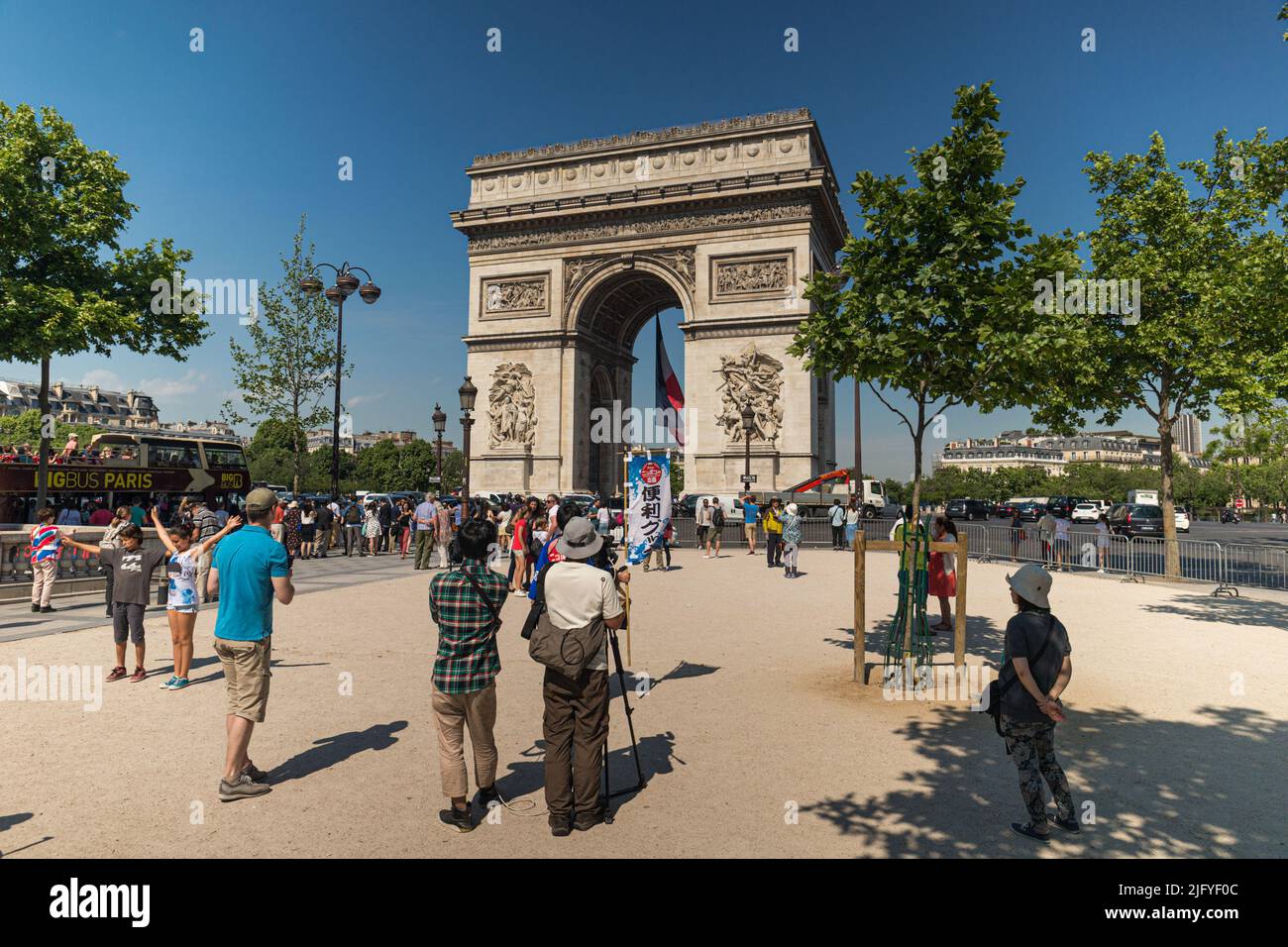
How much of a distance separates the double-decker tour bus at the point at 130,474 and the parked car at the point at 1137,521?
116 ft

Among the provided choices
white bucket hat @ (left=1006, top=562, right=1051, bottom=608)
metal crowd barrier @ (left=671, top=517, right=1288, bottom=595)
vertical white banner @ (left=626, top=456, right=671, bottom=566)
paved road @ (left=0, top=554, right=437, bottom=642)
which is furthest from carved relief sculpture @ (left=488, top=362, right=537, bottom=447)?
white bucket hat @ (left=1006, top=562, right=1051, bottom=608)

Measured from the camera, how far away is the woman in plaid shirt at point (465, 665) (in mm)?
4250

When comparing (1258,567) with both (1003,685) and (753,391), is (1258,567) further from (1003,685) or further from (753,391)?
(753,391)

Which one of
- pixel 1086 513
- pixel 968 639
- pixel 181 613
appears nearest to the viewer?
pixel 181 613

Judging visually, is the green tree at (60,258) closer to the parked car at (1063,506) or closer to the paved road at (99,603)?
the paved road at (99,603)

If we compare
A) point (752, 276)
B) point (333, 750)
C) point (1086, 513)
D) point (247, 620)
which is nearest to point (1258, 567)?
point (333, 750)

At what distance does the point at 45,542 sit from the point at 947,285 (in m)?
13.3

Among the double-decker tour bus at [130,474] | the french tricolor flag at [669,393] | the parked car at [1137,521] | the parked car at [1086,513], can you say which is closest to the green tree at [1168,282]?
the parked car at [1137,521]

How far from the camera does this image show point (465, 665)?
4.32 metres

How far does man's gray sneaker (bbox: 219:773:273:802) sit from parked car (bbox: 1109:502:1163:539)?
3249 cm

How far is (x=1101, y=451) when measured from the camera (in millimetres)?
174500

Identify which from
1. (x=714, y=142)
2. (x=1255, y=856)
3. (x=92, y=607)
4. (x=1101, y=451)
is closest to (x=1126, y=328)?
(x=1255, y=856)

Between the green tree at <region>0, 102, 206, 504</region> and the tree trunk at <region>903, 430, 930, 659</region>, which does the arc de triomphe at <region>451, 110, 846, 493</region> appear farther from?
the tree trunk at <region>903, 430, 930, 659</region>

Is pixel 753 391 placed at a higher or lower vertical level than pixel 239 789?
higher
